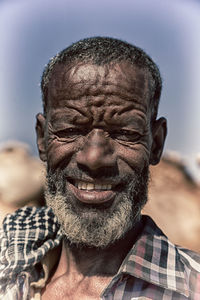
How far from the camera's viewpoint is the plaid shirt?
Answer: 6.15ft

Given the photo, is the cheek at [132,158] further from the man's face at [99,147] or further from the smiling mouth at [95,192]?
the smiling mouth at [95,192]

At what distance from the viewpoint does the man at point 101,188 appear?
1.95 metres

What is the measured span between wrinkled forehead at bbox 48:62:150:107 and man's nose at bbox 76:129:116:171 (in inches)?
7.9

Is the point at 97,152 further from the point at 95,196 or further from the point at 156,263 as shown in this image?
the point at 156,263

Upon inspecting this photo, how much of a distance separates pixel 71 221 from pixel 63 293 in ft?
1.18

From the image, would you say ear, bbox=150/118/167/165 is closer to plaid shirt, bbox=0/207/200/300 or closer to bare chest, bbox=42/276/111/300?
plaid shirt, bbox=0/207/200/300

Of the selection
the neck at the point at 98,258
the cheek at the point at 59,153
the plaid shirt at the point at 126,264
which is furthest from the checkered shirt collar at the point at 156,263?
the cheek at the point at 59,153

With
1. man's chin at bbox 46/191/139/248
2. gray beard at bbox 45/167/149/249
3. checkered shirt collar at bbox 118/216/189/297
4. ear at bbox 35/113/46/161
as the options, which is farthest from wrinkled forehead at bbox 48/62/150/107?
checkered shirt collar at bbox 118/216/189/297

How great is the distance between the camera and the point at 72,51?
84.9 inches

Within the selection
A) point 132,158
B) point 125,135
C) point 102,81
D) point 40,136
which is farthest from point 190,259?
point 40,136

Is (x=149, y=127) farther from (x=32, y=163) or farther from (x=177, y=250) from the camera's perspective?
(x=32, y=163)

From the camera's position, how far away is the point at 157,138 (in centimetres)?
230

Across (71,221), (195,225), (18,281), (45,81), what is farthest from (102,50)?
(195,225)

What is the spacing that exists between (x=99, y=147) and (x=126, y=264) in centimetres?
55
